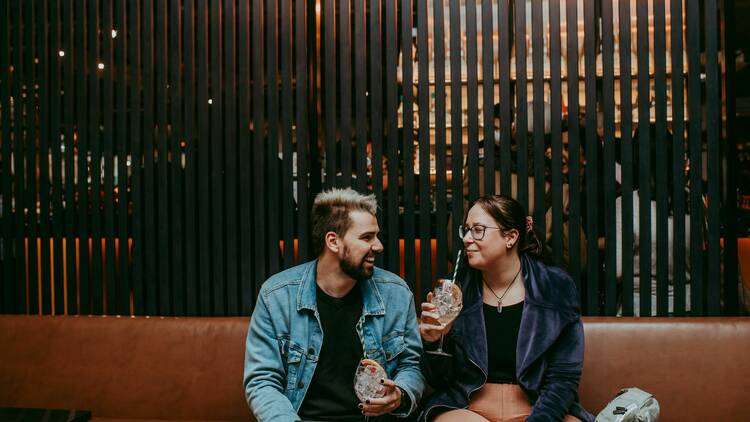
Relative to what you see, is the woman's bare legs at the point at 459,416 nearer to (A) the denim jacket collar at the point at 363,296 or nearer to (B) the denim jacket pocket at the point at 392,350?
(B) the denim jacket pocket at the point at 392,350

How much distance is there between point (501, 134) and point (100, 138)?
2.10 m

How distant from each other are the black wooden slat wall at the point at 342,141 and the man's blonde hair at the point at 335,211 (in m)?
0.50

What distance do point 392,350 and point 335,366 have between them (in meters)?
0.24

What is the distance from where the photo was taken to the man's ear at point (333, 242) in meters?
2.54

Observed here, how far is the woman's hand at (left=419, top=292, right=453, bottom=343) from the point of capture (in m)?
2.22

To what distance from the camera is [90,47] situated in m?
3.34

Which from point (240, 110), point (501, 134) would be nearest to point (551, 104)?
point (501, 134)

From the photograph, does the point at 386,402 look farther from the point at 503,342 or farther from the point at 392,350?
the point at 503,342

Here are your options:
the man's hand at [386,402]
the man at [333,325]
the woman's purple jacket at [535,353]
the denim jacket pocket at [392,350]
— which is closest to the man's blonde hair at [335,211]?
the man at [333,325]

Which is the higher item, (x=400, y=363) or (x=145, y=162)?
(x=145, y=162)

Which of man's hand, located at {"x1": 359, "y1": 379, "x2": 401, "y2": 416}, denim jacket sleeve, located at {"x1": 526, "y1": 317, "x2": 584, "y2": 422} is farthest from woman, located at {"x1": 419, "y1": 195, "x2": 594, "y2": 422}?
man's hand, located at {"x1": 359, "y1": 379, "x2": 401, "y2": 416}

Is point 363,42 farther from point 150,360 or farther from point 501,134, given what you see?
point 150,360

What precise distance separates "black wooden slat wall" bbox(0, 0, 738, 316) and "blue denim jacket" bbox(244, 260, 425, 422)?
51 centimetres

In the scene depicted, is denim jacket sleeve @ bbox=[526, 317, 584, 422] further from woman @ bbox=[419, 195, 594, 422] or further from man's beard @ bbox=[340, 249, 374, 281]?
man's beard @ bbox=[340, 249, 374, 281]
